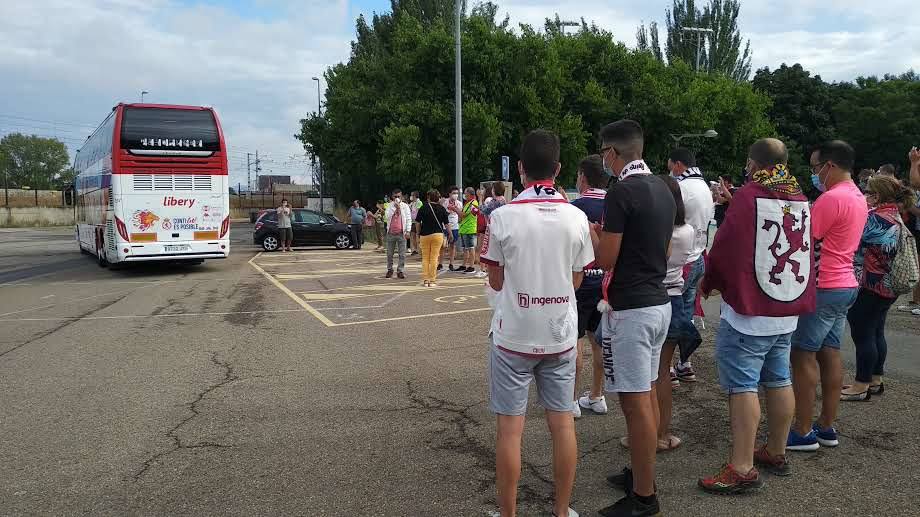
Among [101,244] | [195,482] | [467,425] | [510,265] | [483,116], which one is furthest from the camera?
[483,116]

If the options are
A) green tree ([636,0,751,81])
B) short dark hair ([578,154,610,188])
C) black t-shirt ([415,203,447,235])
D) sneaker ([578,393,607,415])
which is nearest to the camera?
short dark hair ([578,154,610,188])

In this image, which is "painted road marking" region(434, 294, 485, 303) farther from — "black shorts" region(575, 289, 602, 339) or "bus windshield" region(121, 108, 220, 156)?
"bus windshield" region(121, 108, 220, 156)

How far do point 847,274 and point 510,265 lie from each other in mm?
2643

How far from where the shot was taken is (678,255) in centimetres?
470

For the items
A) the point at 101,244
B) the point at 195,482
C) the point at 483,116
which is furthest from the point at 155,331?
the point at 483,116

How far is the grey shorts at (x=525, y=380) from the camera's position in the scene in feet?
11.0

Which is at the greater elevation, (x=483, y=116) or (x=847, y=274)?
(x=483, y=116)

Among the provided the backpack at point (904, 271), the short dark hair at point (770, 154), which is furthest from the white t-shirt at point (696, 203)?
the backpack at point (904, 271)

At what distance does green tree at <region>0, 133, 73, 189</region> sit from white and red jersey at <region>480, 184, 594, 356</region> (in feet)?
386

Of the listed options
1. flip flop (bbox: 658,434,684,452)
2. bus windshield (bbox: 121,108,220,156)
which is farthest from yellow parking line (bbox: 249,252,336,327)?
flip flop (bbox: 658,434,684,452)

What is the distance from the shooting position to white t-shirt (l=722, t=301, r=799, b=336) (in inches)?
153

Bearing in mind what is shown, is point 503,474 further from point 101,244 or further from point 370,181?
point 370,181

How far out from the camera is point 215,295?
42.3 ft

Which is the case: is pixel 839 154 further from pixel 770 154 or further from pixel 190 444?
pixel 190 444
